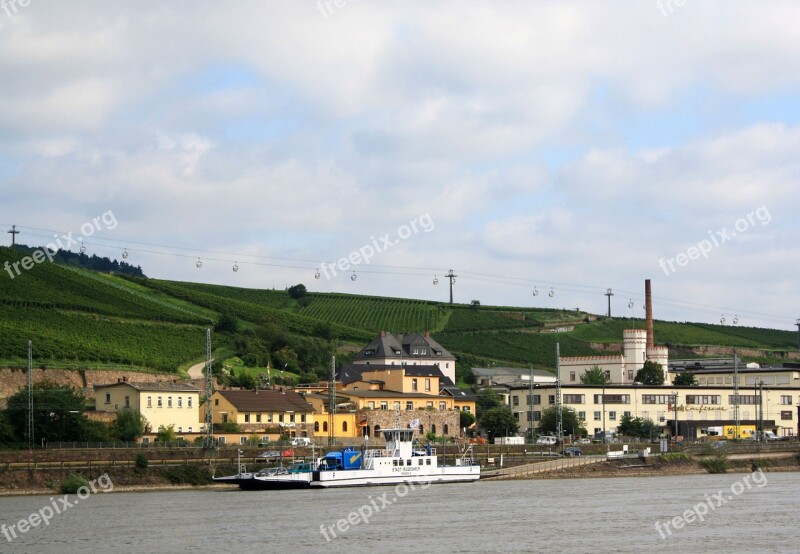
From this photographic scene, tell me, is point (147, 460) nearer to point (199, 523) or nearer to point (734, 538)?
point (199, 523)

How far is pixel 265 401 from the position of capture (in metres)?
91.4

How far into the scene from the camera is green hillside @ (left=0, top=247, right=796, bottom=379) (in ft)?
340

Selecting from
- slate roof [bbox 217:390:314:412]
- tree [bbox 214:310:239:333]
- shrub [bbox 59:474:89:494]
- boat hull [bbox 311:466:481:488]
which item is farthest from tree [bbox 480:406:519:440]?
shrub [bbox 59:474:89:494]

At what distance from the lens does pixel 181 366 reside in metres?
106

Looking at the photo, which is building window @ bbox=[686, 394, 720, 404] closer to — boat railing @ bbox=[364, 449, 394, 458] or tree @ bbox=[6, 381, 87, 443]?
boat railing @ bbox=[364, 449, 394, 458]

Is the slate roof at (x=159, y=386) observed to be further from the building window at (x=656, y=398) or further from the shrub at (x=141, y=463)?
the building window at (x=656, y=398)

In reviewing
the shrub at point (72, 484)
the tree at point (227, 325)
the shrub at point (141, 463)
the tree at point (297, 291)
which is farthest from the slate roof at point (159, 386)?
the tree at point (297, 291)

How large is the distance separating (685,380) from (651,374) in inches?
140

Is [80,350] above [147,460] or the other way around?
above

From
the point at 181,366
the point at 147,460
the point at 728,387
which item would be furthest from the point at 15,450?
the point at 728,387

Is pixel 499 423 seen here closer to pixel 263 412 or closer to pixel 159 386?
pixel 263 412

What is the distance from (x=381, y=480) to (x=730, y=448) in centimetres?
3369

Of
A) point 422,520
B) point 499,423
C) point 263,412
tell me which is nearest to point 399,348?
point 499,423

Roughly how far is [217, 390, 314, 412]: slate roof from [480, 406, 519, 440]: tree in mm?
17935
